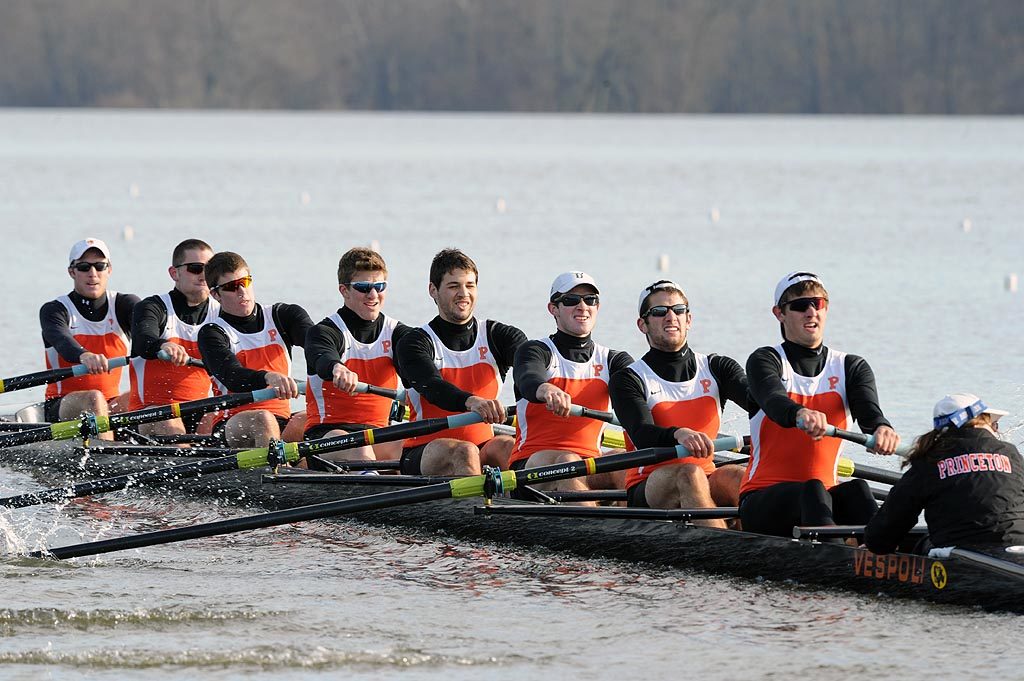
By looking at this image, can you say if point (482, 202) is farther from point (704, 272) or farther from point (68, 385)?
point (68, 385)

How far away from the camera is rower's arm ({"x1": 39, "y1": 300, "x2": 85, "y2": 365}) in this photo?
34.5ft

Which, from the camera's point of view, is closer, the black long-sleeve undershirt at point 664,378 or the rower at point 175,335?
the black long-sleeve undershirt at point 664,378

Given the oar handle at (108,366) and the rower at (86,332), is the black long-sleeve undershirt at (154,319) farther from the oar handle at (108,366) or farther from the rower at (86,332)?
the rower at (86,332)

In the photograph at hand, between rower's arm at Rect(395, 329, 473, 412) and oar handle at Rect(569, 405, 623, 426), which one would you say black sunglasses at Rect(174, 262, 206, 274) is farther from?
oar handle at Rect(569, 405, 623, 426)

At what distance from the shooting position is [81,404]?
10.4 m

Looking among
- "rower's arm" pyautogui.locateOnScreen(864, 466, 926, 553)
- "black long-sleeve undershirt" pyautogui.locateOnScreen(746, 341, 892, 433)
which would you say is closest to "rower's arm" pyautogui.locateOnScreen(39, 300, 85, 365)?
"black long-sleeve undershirt" pyautogui.locateOnScreen(746, 341, 892, 433)

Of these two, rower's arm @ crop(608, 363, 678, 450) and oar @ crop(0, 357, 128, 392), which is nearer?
rower's arm @ crop(608, 363, 678, 450)

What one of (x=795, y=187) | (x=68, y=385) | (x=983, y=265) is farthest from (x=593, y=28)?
(x=68, y=385)

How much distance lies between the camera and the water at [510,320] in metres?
6.45

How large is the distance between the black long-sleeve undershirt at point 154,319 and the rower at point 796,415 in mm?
4204

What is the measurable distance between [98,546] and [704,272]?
52.4 feet

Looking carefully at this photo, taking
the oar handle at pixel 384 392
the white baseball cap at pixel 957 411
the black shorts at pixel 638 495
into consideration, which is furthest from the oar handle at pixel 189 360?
the white baseball cap at pixel 957 411

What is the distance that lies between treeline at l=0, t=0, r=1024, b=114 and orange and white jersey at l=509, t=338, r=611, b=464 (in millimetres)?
104463

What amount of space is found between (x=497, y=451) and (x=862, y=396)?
2190 mm
